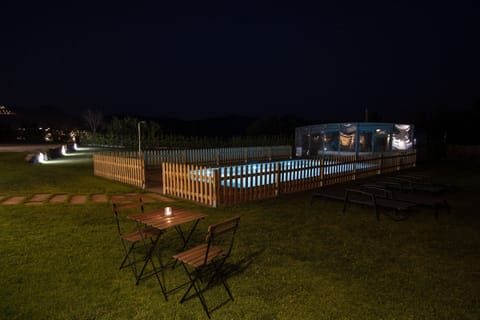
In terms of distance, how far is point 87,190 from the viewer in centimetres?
916

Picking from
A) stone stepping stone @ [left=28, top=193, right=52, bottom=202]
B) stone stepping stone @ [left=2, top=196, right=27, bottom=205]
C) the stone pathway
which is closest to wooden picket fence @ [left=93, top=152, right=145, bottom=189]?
the stone pathway

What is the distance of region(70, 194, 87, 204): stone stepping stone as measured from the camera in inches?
299

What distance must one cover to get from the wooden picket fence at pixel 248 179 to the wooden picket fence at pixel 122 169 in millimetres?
1450

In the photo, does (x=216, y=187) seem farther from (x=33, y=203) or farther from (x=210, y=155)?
(x=210, y=155)

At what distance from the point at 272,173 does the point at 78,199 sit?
540 cm

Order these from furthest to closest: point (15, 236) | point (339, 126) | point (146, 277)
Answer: point (339, 126)
point (15, 236)
point (146, 277)

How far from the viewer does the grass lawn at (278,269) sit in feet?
10.0

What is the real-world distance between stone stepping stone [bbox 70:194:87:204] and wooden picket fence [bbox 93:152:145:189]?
71.0 inches

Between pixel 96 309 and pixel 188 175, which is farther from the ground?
pixel 188 175

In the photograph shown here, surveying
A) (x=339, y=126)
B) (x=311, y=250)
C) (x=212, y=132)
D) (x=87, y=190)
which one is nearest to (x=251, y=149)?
(x=339, y=126)

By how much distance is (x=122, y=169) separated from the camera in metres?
10.5

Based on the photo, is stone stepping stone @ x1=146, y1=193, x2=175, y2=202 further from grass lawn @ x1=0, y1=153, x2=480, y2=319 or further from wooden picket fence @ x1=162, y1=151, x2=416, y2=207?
grass lawn @ x1=0, y1=153, x2=480, y2=319

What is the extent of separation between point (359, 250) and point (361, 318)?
1.84 metres

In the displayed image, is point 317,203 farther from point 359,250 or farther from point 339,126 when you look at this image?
point 339,126
